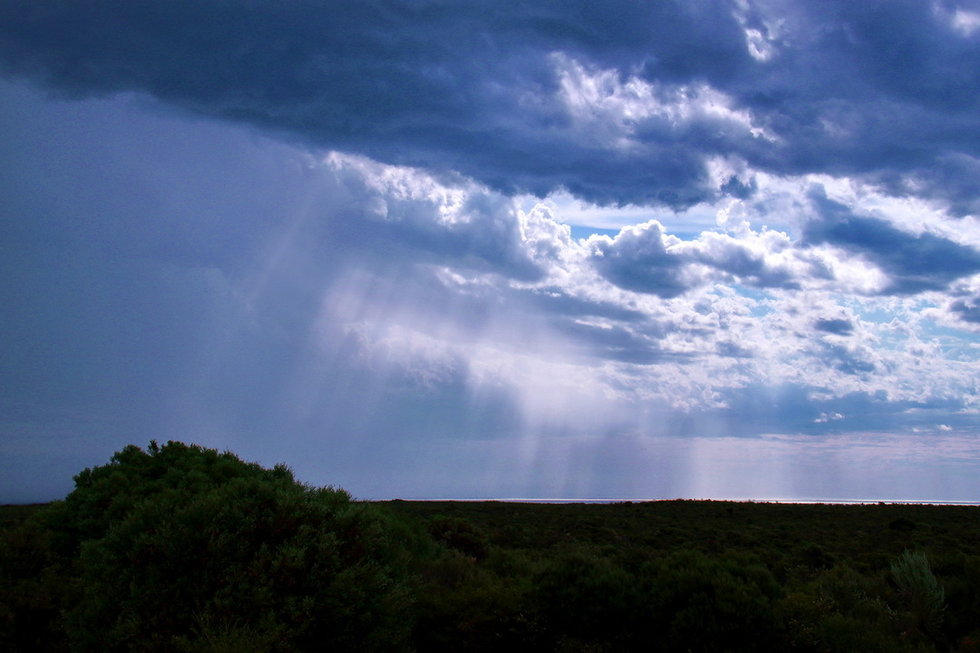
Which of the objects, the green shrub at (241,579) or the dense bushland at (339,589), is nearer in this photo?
the green shrub at (241,579)

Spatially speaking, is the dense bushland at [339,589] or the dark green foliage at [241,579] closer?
the dark green foliage at [241,579]

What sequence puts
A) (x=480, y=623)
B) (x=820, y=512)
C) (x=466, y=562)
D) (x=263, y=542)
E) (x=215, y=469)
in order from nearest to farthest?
1. (x=263, y=542)
2. (x=480, y=623)
3. (x=215, y=469)
4. (x=466, y=562)
5. (x=820, y=512)

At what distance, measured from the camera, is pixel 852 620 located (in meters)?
11.5

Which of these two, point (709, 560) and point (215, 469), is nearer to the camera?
point (709, 560)

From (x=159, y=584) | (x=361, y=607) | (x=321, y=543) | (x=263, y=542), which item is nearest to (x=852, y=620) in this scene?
(x=361, y=607)

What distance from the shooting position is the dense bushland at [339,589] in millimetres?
9320

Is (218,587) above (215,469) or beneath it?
beneath

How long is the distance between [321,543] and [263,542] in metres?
0.84

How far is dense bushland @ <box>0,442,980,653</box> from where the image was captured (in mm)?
9320

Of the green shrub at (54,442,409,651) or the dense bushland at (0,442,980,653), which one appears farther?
the dense bushland at (0,442,980,653)

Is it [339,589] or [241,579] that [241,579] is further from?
[339,589]

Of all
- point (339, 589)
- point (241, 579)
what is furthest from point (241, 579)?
point (339, 589)

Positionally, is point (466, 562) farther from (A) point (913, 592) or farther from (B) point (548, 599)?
(A) point (913, 592)

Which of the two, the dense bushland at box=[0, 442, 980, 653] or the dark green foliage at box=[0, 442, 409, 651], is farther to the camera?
the dense bushland at box=[0, 442, 980, 653]
